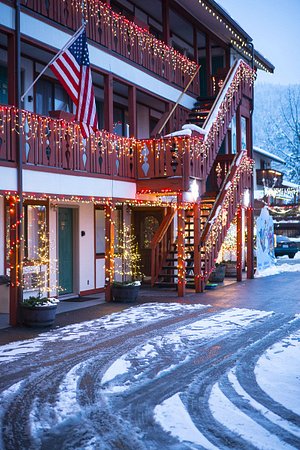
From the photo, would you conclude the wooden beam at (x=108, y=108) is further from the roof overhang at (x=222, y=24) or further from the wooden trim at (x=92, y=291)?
the roof overhang at (x=222, y=24)

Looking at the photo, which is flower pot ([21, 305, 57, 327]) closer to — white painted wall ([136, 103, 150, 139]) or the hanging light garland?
the hanging light garland

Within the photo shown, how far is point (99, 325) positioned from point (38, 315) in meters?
1.28

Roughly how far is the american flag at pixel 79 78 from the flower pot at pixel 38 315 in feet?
12.6

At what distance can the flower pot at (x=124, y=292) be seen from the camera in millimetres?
15758

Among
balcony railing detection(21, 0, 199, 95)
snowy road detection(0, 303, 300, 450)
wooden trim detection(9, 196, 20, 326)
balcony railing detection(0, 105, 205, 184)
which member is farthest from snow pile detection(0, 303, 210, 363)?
balcony railing detection(21, 0, 199, 95)

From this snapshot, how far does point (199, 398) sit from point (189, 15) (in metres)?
17.4

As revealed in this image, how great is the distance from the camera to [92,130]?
13.5 m

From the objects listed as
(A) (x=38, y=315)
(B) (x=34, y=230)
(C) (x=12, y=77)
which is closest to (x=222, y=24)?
(B) (x=34, y=230)

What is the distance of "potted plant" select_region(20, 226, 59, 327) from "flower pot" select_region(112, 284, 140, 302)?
1.62 meters

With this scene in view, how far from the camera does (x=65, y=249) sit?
17.3m

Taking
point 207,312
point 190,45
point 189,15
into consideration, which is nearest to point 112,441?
point 207,312

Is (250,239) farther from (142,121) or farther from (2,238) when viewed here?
(2,238)

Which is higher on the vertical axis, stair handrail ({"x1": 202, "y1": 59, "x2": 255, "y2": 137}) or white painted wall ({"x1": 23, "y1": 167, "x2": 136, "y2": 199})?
stair handrail ({"x1": 202, "y1": 59, "x2": 255, "y2": 137})

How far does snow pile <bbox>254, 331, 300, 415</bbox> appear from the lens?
7.41m
